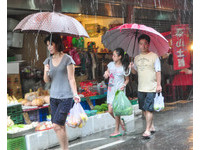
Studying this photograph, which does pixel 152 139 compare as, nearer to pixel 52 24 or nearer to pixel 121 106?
pixel 121 106

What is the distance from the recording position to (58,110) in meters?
4.71

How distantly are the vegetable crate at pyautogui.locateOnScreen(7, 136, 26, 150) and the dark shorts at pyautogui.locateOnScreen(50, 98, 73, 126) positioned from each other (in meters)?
1.21

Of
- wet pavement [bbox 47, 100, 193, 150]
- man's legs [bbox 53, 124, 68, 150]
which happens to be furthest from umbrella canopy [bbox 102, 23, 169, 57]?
man's legs [bbox 53, 124, 68, 150]

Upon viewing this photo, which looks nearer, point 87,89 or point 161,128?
point 161,128

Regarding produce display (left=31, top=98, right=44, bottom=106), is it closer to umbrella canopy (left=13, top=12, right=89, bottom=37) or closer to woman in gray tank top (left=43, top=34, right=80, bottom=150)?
woman in gray tank top (left=43, top=34, right=80, bottom=150)

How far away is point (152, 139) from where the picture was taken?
645 cm

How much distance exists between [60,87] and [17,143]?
5.33ft

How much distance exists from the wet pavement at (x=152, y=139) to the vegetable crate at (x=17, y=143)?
0.72 m

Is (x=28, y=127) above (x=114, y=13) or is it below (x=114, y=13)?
below

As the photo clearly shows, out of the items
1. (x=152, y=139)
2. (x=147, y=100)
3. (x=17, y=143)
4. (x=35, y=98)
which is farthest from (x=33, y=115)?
(x=152, y=139)

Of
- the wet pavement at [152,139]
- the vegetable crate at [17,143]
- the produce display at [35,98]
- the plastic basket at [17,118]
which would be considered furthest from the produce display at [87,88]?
the vegetable crate at [17,143]

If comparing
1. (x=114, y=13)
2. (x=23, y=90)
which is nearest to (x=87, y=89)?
(x=23, y=90)
